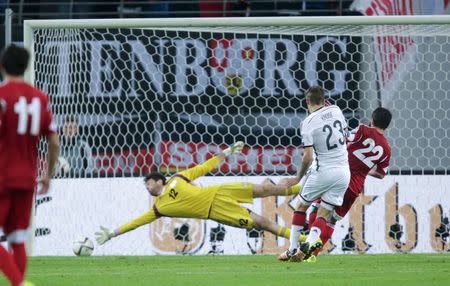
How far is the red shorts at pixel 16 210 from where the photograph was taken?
22.6ft

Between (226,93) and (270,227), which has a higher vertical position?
(226,93)

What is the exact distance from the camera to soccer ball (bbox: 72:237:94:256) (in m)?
12.4

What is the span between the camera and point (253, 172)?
13.4m

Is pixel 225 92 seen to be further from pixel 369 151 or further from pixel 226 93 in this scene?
pixel 369 151

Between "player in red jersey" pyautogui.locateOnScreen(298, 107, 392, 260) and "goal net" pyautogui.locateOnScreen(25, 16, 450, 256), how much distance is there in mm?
1773

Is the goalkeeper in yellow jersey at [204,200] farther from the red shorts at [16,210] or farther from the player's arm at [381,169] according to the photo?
the red shorts at [16,210]

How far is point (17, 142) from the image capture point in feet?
22.6

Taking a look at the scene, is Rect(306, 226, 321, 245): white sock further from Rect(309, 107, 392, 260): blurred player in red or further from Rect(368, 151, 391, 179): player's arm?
Rect(368, 151, 391, 179): player's arm

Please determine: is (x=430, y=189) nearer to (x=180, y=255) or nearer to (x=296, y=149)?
(x=296, y=149)

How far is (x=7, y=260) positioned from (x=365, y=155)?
17.3 ft

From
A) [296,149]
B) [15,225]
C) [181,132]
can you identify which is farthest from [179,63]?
[15,225]

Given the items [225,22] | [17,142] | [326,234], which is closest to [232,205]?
[326,234]

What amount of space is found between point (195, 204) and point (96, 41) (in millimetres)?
2708

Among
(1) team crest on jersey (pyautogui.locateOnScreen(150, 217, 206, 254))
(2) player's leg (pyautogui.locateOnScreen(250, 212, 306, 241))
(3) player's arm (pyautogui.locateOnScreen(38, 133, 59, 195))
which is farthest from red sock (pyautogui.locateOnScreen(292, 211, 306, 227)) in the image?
(3) player's arm (pyautogui.locateOnScreen(38, 133, 59, 195))
